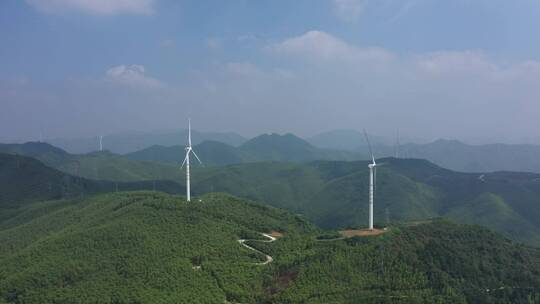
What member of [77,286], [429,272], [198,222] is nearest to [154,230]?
[198,222]

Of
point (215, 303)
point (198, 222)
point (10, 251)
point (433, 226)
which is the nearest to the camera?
point (215, 303)

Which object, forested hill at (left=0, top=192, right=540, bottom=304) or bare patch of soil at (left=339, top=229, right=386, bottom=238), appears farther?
bare patch of soil at (left=339, top=229, right=386, bottom=238)

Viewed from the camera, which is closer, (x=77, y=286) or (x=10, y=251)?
(x=77, y=286)

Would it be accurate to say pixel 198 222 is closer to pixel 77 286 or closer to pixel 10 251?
pixel 77 286

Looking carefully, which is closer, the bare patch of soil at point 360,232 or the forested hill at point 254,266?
the forested hill at point 254,266

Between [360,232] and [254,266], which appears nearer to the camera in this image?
[254,266]

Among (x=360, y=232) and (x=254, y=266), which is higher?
(x=360, y=232)

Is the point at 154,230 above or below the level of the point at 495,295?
above

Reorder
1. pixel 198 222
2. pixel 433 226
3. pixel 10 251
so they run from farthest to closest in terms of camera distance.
Result: pixel 10 251, pixel 198 222, pixel 433 226
